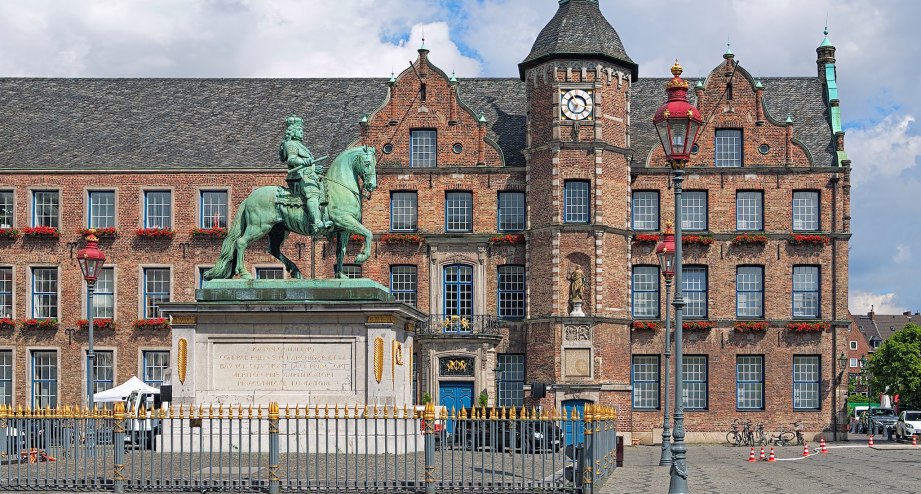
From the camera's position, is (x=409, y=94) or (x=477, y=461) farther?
(x=409, y=94)

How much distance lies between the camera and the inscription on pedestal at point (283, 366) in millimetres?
25344

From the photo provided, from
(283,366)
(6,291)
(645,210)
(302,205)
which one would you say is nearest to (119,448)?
(283,366)

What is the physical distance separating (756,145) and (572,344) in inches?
441

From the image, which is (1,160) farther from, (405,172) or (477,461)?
(477,461)

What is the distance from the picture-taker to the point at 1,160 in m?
52.3

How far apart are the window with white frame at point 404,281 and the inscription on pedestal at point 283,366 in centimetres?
2585

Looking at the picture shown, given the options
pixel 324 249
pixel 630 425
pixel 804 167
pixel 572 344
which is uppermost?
pixel 804 167

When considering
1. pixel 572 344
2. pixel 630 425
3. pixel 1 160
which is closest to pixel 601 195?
pixel 572 344

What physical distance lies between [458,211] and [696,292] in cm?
997

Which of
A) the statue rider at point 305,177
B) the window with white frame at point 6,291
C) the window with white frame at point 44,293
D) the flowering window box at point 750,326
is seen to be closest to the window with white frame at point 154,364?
the window with white frame at point 44,293

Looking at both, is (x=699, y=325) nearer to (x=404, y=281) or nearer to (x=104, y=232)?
(x=404, y=281)

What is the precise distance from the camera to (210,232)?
2028 inches

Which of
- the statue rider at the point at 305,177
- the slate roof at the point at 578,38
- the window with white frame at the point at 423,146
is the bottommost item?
the statue rider at the point at 305,177

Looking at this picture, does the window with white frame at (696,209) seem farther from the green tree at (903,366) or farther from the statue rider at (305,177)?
the statue rider at (305,177)
